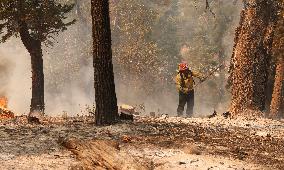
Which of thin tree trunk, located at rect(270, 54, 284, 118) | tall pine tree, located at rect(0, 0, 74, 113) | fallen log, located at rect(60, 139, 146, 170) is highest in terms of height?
tall pine tree, located at rect(0, 0, 74, 113)

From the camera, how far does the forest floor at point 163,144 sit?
5.22 meters

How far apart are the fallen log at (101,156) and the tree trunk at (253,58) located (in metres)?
5.49

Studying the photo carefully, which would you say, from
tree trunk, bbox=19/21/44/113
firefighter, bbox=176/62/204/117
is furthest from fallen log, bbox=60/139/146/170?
tree trunk, bbox=19/21/44/113

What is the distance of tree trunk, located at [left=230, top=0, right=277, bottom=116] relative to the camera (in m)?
10.3

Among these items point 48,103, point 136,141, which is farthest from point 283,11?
point 48,103

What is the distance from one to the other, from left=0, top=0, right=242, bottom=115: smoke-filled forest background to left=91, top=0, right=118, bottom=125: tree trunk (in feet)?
80.8

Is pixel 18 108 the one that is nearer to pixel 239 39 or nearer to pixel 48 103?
pixel 48 103

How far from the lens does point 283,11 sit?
39.5 feet

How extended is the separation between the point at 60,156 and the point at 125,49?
1096 inches

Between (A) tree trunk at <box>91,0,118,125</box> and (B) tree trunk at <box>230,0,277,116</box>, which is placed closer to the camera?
(A) tree trunk at <box>91,0,118,125</box>

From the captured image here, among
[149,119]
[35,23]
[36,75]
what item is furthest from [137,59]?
[149,119]

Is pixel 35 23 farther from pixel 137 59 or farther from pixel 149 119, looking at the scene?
pixel 137 59

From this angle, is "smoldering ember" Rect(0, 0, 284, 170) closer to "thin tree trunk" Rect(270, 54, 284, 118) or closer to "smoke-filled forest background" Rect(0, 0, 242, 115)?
"thin tree trunk" Rect(270, 54, 284, 118)

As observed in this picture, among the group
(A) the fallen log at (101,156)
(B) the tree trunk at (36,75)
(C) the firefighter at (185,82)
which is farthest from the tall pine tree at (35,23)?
(A) the fallen log at (101,156)
